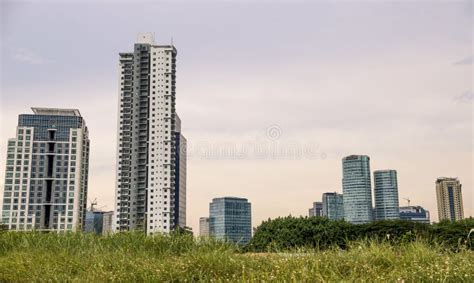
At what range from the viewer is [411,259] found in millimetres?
6812

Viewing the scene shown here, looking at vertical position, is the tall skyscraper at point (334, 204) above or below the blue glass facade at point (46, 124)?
below

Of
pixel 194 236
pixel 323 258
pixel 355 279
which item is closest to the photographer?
pixel 355 279

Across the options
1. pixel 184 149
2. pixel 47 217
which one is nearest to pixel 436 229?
pixel 184 149

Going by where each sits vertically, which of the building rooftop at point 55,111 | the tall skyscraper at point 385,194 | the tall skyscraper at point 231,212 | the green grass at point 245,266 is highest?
the building rooftop at point 55,111

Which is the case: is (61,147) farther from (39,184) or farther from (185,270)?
(185,270)

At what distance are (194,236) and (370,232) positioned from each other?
8.48 meters

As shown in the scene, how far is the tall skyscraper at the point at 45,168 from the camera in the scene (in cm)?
9956

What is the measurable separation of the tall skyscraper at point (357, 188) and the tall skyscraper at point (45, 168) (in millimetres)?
65231

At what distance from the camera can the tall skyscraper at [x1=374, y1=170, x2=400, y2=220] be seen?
13788cm

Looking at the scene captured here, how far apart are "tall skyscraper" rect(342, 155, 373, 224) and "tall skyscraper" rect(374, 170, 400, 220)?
1030 cm

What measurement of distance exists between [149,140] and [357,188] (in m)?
65.8

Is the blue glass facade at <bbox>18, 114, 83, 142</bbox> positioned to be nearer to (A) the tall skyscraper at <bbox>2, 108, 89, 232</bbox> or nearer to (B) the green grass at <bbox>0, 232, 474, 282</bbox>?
(A) the tall skyscraper at <bbox>2, 108, 89, 232</bbox>

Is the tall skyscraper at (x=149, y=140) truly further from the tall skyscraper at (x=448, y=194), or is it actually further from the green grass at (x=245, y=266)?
the green grass at (x=245, y=266)

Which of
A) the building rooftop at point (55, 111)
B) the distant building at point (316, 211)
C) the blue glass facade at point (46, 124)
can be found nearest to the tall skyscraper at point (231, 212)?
the distant building at point (316, 211)
